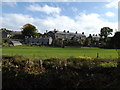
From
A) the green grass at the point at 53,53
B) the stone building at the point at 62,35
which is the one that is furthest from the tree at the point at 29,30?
the green grass at the point at 53,53

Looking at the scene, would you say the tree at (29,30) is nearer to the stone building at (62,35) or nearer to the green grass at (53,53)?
the stone building at (62,35)

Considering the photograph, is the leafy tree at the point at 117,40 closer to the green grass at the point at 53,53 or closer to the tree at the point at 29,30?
the green grass at the point at 53,53

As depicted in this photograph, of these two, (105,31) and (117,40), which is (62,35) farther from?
(117,40)

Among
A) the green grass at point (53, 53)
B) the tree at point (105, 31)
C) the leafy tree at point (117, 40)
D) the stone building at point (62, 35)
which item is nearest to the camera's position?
the leafy tree at point (117, 40)

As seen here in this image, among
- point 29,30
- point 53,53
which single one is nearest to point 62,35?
point 29,30

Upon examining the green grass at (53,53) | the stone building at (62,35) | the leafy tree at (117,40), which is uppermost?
the stone building at (62,35)

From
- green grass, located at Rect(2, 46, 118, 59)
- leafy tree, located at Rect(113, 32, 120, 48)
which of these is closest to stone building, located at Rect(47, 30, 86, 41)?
green grass, located at Rect(2, 46, 118, 59)

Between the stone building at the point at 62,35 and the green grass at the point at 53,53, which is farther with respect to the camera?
the stone building at the point at 62,35

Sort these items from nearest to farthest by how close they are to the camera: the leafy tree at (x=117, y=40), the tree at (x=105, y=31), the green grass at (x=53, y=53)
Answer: the leafy tree at (x=117, y=40)
the green grass at (x=53, y=53)
the tree at (x=105, y=31)

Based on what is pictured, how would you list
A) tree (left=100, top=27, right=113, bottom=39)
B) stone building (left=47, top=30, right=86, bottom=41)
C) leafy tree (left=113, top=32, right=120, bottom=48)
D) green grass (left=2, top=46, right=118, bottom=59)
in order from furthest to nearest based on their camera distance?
stone building (left=47, top=30, right=86, bottom=41), tree (left=100, top=27, right=113, bottom=39), green grass (left=2, top=46, right=118, bottom=59), leafy tree (left=113, top=32, right=120, bottom=48)

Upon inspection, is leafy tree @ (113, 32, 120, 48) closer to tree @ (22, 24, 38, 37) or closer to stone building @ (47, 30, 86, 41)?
tree @ (22, 24, 38, 37)

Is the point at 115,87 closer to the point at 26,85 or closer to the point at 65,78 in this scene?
the point at 65,78

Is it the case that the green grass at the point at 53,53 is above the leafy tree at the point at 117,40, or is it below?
below

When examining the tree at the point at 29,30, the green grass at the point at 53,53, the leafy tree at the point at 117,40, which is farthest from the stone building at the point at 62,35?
the leafy tree at the point at 117,40
